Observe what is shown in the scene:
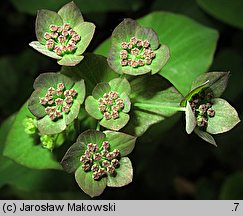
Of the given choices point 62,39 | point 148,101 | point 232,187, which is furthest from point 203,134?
point 232,187

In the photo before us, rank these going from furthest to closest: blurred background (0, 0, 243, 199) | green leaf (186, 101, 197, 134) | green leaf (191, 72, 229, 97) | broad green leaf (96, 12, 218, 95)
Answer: blurred background (0, 0, 243, 199)
broad green leaf (96, 12, 218, 95)
green leaf (191, 72, 229, 97)
green leaf (186, 101, 197, 134)

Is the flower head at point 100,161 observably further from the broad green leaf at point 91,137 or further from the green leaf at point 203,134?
the green leaf at point 203,134

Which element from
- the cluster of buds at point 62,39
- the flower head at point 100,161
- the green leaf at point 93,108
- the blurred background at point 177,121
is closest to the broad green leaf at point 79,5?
the blurred background at point 177,121

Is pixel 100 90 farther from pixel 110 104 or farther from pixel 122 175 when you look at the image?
pixel 122 175

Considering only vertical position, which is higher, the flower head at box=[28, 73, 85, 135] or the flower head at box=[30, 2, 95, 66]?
the flower head at box=[30, 2, 95, 66]

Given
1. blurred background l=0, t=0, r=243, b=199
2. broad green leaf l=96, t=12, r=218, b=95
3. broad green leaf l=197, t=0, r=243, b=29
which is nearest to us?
broad green leaf l=96, t=12, r=218, b=95

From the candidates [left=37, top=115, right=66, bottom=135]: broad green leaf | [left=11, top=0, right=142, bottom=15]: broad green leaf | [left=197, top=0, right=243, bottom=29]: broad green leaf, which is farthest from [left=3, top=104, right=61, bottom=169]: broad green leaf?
[left=197, top=0, right=243, bottom=29]: broad green leaf

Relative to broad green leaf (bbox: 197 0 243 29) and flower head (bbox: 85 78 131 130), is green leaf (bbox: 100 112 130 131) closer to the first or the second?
flower head (bbox: 85 78 131 130)
